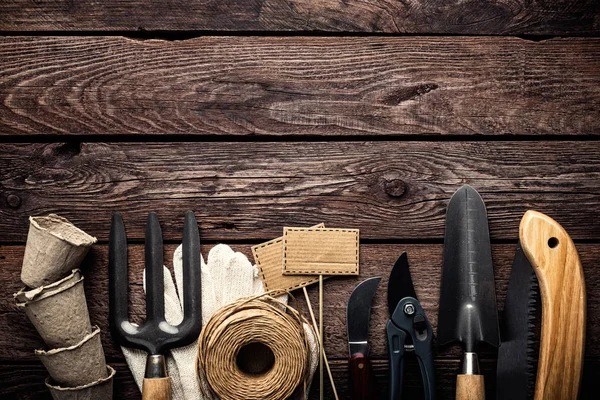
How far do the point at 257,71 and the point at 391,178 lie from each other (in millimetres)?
374

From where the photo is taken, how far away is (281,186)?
1469 millimetres

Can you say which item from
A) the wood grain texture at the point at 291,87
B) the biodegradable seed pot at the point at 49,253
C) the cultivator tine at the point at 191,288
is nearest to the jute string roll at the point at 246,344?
the cultivator tine at the point at 191,288

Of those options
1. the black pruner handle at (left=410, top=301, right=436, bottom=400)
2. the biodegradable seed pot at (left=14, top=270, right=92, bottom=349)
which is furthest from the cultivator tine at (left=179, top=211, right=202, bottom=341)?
the black pruner handle at (left=410, top=301, right=436, bottom=400)

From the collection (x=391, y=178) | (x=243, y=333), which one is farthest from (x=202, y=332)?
(x=391, y=178)

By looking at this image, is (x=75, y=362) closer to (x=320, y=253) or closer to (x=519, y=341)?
(x=320, y=253)

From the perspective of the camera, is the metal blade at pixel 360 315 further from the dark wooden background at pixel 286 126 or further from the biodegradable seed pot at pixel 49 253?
the biodegradable seed pot at pixel 49 253

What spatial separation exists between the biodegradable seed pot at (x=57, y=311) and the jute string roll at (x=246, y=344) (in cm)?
25

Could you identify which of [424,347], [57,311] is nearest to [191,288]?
[57,311]

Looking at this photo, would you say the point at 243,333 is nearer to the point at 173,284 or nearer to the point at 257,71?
the point at 173,284

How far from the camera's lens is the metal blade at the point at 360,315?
4.64ft

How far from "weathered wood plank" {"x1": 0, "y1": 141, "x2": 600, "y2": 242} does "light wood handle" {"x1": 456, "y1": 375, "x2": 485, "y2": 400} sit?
0.31 meters

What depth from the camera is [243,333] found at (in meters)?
1.36

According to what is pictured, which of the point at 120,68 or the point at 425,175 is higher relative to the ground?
the point at 120,68

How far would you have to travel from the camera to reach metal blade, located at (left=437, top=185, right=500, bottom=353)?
140 cm
